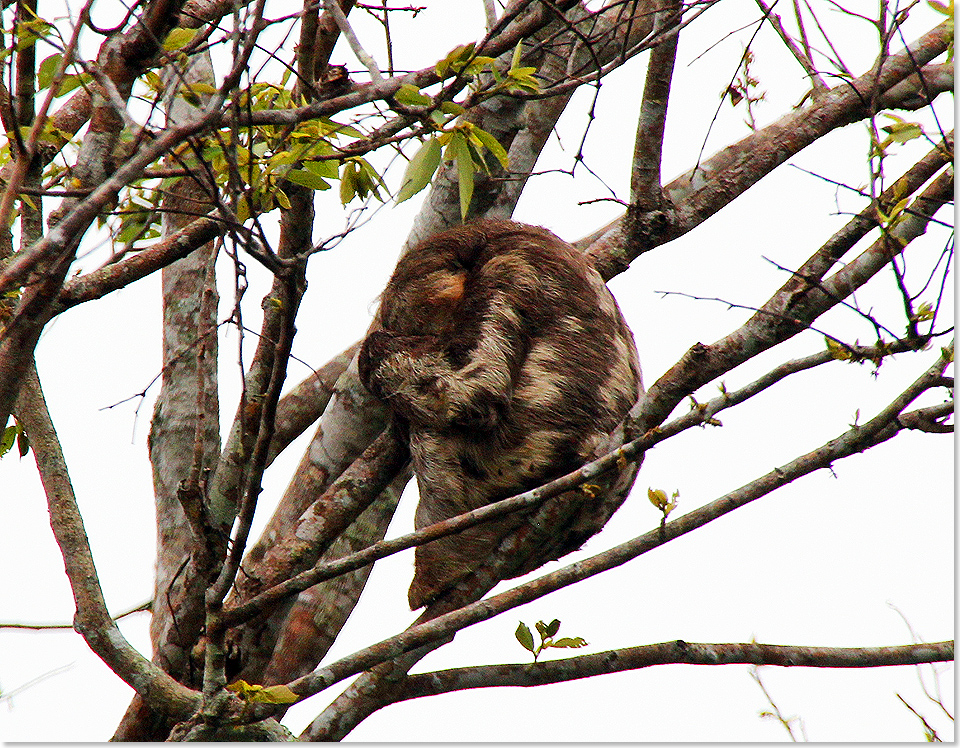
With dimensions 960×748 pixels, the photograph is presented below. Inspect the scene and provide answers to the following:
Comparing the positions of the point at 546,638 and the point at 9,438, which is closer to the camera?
the point at 546,638

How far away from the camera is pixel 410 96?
11.0ft

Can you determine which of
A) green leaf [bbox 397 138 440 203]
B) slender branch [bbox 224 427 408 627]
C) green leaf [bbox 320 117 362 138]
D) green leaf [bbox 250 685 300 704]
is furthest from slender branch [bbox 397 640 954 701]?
green leaf [bbox 320 117 362 138]

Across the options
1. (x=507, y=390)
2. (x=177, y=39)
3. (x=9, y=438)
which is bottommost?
(x=507, y=390)

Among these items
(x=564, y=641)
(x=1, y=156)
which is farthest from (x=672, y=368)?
(x=1, y=156)

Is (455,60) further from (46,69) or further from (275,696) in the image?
(275,696)

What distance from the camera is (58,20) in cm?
331

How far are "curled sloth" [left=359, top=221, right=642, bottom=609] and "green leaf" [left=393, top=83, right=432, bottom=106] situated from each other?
1.26m

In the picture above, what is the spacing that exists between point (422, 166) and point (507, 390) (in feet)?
3.65

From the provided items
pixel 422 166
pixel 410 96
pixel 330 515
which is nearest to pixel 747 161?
pixel 422 166

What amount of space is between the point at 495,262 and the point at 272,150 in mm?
1374

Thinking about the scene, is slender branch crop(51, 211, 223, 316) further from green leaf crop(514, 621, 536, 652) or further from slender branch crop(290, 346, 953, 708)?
green leaf crop(514, 621, 536, 652)

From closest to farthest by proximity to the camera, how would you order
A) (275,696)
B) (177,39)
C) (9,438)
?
(275,696) → (177,39) → (9,438)

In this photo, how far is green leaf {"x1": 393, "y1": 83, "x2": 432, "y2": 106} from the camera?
10.8 ft

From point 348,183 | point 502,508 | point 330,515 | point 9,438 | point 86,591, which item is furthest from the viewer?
point 9,438
